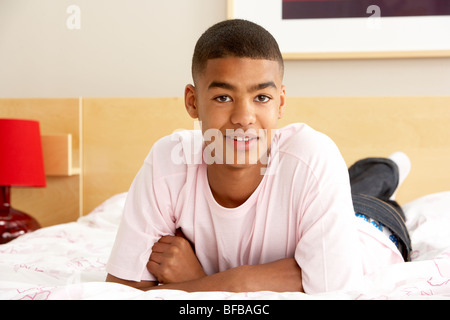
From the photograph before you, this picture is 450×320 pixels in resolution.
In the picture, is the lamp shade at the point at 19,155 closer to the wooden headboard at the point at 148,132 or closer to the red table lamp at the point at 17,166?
the red table lamp at the point at 17,166

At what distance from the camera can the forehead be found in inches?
32.3

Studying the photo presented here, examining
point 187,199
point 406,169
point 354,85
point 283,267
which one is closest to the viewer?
point 283,267

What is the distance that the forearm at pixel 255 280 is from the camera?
2.57ft

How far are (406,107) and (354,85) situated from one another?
0.22 meters

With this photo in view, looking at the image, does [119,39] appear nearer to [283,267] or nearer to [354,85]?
[354,85]

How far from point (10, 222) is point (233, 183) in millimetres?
1127

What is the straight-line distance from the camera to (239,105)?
2.70ft

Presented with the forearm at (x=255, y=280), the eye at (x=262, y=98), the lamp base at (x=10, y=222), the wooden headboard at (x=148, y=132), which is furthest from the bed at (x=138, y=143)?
the eye at (x=262, y=98)

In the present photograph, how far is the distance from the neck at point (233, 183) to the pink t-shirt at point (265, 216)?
0.7 inches

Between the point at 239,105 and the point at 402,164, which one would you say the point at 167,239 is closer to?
the point at 239,105

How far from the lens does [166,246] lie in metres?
0.90
